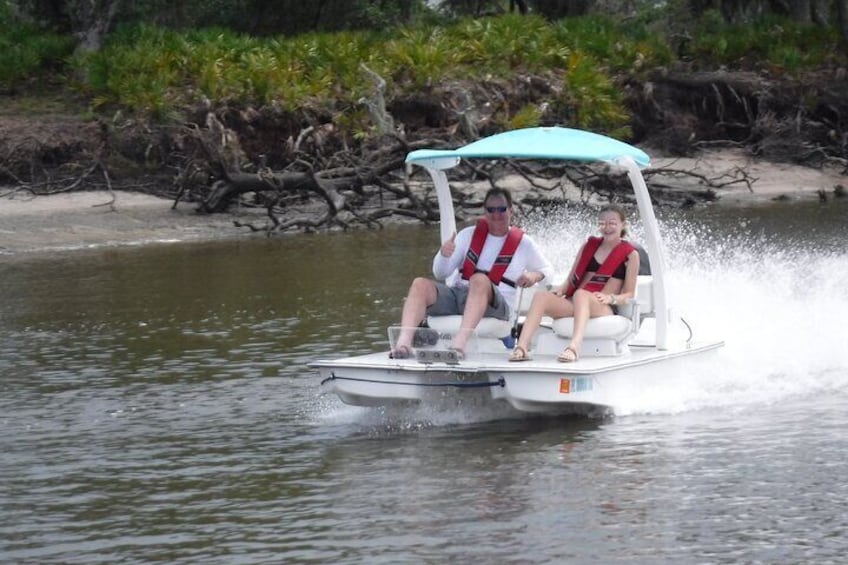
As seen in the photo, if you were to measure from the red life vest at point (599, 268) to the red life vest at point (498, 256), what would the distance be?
44 cm

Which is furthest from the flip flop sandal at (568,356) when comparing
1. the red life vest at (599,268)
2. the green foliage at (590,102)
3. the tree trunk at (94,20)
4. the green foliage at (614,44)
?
the green foliage at (614,44)

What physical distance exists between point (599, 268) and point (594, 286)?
134 mm

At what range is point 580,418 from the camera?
11.4m

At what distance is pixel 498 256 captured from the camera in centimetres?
1179

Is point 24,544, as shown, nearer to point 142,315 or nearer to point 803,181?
point 142,315

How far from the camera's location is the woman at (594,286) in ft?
37.1

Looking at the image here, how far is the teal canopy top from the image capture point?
1121 cm

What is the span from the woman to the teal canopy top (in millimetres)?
540

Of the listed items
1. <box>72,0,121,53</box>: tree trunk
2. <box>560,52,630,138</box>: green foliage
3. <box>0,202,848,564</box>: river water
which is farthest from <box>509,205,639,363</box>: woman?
<box>72,0,121,53</box>: tree trunk

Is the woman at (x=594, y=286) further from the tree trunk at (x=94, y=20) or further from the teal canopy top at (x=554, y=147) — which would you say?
the tree trunk at (x=94, y=20)

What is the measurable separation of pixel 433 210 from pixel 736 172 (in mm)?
7237

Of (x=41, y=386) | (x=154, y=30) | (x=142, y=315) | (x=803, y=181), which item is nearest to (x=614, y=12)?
(x=803, y=181)

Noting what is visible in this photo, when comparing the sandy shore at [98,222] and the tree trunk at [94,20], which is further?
the tree trunk at [94,20]

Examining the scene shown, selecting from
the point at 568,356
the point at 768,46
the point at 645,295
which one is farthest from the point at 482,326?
the point at 768,46
